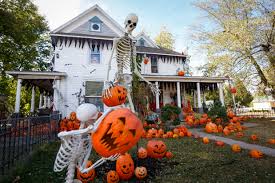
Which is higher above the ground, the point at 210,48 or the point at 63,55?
the point at 210,48

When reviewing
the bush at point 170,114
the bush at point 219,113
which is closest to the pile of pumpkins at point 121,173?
the bush at point 170,114

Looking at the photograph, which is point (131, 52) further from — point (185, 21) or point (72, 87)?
point (185, 21)

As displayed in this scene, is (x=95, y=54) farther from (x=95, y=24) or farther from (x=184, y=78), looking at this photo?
(x=184, y=78)

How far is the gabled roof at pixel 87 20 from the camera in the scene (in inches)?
559

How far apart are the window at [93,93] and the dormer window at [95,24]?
418 centimetres

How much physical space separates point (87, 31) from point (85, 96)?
5012mm

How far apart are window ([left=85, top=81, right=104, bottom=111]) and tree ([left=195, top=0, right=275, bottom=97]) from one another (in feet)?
31.4

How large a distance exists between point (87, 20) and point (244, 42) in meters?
11.8

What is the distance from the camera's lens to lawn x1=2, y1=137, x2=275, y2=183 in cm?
345

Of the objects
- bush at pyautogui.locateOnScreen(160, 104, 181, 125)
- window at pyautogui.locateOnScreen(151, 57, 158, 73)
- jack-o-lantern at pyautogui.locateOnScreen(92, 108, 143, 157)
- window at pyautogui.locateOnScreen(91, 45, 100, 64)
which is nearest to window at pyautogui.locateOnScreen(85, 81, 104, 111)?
window at pyautogui.locateOnScreen(91, 45, 100, 64)

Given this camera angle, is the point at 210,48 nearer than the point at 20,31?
Yes

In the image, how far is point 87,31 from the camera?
A: 14.8 metres

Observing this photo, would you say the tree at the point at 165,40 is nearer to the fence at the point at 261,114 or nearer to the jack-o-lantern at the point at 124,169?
the fence at the point at 261,114

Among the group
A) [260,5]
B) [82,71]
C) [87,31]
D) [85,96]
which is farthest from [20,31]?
[260,5]
